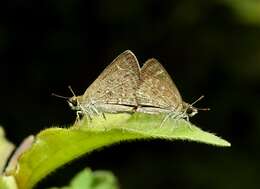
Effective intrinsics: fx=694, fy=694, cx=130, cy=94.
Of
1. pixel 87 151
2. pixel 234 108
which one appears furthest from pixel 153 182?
pixel 87 151

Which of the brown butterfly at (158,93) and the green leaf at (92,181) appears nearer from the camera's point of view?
the green leaf at (92,181)

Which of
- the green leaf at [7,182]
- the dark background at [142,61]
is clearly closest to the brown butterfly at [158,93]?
the green leaf at [7,182]

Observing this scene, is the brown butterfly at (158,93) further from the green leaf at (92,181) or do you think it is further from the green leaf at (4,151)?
the green leaf at (4,151)

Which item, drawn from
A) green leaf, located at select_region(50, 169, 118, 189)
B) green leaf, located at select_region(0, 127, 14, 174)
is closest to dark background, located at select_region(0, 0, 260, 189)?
green leaf, located at select_region(50, 169, 118, 189)

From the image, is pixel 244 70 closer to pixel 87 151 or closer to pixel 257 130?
pixel 257 130

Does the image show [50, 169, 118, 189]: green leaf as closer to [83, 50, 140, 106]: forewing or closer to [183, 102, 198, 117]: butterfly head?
[83, 50, 140, 106]: forewing

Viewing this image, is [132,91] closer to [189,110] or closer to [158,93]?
[158,93]
